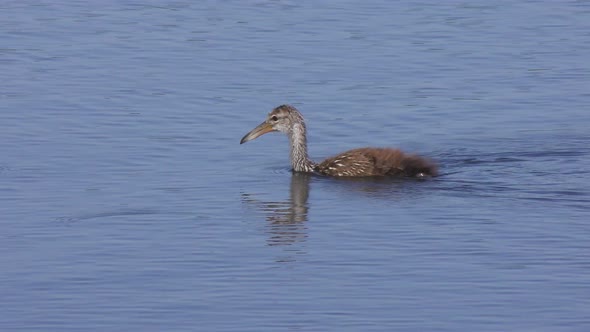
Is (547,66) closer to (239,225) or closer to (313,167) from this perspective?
(313,167)

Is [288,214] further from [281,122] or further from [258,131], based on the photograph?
[281,122]

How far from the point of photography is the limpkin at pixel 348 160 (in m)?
16.1

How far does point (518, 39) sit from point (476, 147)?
728 cm

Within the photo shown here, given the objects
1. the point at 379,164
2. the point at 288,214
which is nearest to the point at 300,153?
the point at 379,164

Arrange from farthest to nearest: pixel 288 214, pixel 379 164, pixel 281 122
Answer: pixel 281 122
pixel 379 164
pixel 288 214

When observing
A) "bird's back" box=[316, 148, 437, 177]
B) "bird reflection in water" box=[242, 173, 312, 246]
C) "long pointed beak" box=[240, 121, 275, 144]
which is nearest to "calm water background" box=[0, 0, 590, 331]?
"bird reflection in water" box=[242, 173, 312, 246]

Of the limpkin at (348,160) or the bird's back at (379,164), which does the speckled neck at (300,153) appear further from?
the bird's back at (379,164)

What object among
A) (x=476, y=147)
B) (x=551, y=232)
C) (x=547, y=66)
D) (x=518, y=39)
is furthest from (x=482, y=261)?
(x=518, y=39)

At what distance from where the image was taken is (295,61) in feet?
74.2

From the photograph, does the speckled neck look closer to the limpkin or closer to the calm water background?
the limpkin

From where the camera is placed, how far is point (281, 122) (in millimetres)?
17406

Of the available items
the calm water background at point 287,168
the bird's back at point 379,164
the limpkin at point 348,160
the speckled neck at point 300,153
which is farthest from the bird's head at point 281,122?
the bird's back at point 379,164

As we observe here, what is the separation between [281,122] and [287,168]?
0.54 meters

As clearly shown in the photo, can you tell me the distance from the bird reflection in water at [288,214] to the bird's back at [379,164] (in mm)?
449
